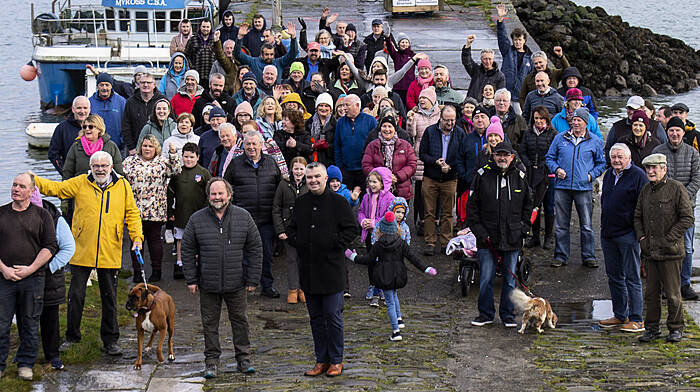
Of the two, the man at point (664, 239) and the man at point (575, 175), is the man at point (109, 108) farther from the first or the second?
the man at point (664, 239)

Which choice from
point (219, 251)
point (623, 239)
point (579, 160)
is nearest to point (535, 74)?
point (579, 160)

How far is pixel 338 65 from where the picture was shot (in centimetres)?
1681

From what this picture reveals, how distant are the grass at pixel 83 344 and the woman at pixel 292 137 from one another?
8.70ft

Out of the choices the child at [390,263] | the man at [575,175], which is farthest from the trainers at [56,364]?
the man at [575,175]

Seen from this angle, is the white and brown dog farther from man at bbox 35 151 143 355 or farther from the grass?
the grass

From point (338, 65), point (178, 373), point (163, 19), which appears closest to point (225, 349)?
point (178, 373)

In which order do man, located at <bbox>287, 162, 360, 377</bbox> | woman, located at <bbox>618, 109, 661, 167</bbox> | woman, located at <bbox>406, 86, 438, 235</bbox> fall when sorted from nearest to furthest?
1. man, located at <bbox>287, 162, 360, 377</bbox>
2. woman, located at <bbox>618, 109, 661, 167</bbox>
3. woman, located at <bbox>406, 86, 438, 235</bbox>

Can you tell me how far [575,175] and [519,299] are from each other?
3.01 meters

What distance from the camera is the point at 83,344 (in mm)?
9930

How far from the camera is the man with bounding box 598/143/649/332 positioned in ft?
34.5

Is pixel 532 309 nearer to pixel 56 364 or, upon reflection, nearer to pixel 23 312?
pixel 56 364

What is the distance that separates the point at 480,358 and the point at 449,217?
158 inches

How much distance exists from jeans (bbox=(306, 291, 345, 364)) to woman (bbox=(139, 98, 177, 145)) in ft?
16.0

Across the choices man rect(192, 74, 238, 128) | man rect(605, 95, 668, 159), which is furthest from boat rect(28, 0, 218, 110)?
man rect(605, 95, 668, 159)
